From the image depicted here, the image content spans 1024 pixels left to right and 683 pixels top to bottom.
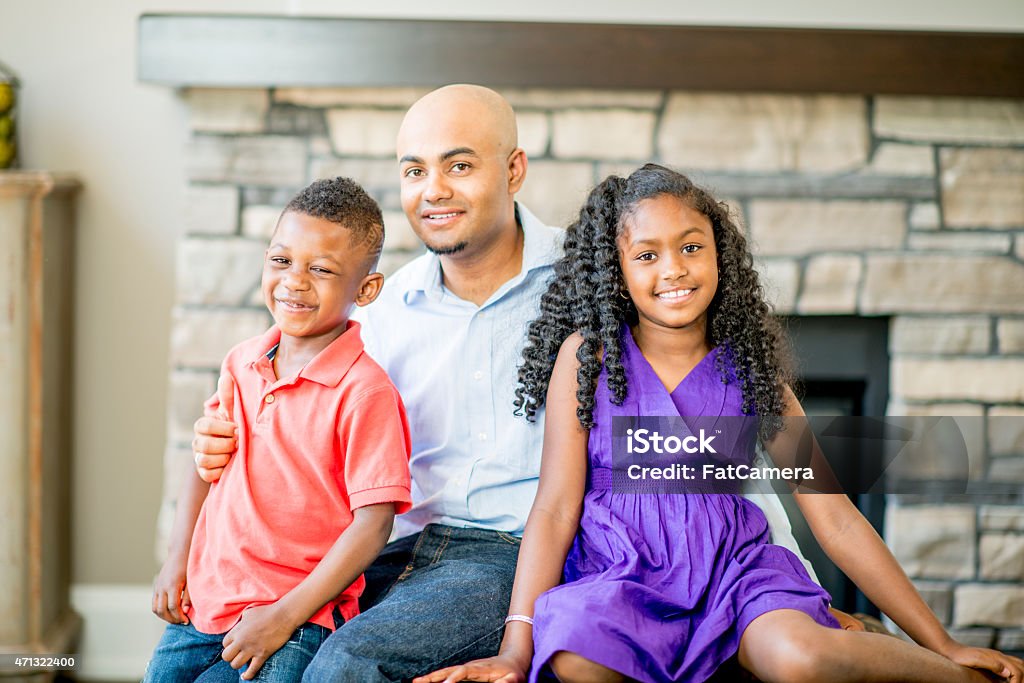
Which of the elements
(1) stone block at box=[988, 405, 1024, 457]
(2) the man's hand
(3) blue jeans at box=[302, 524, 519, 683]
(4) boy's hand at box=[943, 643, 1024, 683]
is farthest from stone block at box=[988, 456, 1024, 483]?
(2) the man's hand

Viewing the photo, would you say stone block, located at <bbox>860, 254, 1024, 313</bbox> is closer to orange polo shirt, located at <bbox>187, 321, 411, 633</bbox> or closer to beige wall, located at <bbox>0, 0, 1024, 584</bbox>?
beige wall, located at <bbox>0, 0, 1024, 584</bbox>

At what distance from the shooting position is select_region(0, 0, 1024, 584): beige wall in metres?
2.18

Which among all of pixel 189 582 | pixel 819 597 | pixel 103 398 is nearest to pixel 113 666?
pixel 103 398

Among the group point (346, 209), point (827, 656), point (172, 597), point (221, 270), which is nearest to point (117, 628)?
point (221, 270)

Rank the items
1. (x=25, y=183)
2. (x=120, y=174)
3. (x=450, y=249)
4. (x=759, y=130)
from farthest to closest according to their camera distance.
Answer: (x=120, y=174) < (x=759, y=130) < (x=25, y=183) < (x=450, y=249)

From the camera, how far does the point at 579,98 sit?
6.90ft

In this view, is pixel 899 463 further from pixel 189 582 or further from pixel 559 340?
pixel 189 582

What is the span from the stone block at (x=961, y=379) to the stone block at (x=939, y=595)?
422 mm

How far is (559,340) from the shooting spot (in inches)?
59.9

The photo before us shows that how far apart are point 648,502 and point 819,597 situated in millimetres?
258

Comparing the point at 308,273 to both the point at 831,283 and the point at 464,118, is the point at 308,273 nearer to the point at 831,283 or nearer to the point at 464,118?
the point at 464,118

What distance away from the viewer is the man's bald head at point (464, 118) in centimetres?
158

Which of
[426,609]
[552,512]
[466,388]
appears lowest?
[426,609]

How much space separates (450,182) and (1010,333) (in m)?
1.36
